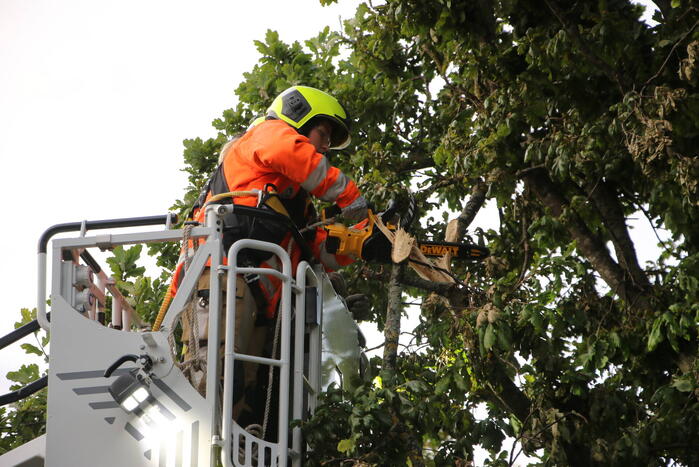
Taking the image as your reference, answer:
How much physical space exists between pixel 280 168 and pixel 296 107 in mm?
717

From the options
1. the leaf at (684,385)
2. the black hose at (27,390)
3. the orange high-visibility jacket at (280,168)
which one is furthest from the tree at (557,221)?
the black hose at (27,390)

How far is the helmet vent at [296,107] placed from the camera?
7.11m

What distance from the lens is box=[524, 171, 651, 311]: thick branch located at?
8.80 metres

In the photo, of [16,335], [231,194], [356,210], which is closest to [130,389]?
[16,335]

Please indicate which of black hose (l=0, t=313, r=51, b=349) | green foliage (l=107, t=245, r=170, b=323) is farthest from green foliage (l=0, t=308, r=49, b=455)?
black hose (l=0, t=313, r=51, b=349)

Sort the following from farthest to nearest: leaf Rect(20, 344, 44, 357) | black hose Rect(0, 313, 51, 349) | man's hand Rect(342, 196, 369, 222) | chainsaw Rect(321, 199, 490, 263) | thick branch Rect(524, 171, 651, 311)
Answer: thick branch Rect(524, 171, 651, 311), leaf Rect(20, 344, 44, 357), chainsaw Rect(321, 199, 490, 263), man's hand Rect(342, 196, 369, 222), black hose Rect(0, 313, 51, 349)

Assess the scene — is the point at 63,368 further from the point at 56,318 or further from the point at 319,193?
the point at 319,193

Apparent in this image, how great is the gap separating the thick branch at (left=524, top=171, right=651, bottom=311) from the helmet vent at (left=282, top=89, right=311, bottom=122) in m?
2.85

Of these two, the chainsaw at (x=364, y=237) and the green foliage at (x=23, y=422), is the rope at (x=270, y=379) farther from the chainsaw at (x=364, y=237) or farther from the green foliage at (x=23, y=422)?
the green foliage at (x=23, y=422)

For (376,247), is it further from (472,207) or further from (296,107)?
(472,207)

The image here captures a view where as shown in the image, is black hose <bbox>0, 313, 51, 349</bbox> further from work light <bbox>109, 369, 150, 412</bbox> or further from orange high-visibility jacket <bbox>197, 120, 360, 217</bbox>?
orange high-visibility jacket <bbox>197, 120, 360, 217</bbox>

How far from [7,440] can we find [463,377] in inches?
172

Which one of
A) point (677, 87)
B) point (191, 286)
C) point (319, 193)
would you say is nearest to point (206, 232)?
point (191, 286)

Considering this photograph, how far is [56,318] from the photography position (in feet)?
18.0
